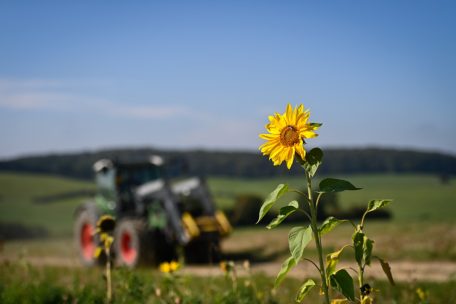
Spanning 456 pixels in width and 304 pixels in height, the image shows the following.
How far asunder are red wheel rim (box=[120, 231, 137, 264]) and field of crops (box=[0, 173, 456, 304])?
1.02 metres

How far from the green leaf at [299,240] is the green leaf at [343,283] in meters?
0.25

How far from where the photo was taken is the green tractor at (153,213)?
38.6ft

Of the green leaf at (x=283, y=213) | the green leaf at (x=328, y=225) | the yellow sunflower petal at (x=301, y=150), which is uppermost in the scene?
the yellow sunflower petal at (x=301, y=150)

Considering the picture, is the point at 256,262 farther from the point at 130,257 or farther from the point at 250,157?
the point at 250,157

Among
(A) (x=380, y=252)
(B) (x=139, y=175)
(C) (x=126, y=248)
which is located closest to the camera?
(C) (x=126, y=248)

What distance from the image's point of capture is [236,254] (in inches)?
570

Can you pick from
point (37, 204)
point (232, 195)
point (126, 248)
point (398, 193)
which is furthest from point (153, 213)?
point (37, 204)

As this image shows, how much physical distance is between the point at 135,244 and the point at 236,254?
3418 mm

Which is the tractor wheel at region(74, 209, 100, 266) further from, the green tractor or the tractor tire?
the green tractor

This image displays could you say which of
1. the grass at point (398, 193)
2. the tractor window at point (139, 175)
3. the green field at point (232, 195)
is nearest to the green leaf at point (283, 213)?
Answer: the tractor window at point (139, 175)

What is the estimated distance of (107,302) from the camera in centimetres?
413

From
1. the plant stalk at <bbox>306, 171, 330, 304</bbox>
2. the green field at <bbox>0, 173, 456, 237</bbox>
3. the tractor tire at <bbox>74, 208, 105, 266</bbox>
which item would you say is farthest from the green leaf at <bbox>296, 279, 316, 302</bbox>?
the green field at <bbox>0, 173, 456, 237</bbox>

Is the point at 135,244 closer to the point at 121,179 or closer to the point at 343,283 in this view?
the point at 121,179

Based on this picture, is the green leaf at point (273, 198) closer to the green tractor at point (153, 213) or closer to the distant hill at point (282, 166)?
the green tractor at point (153, 213)
